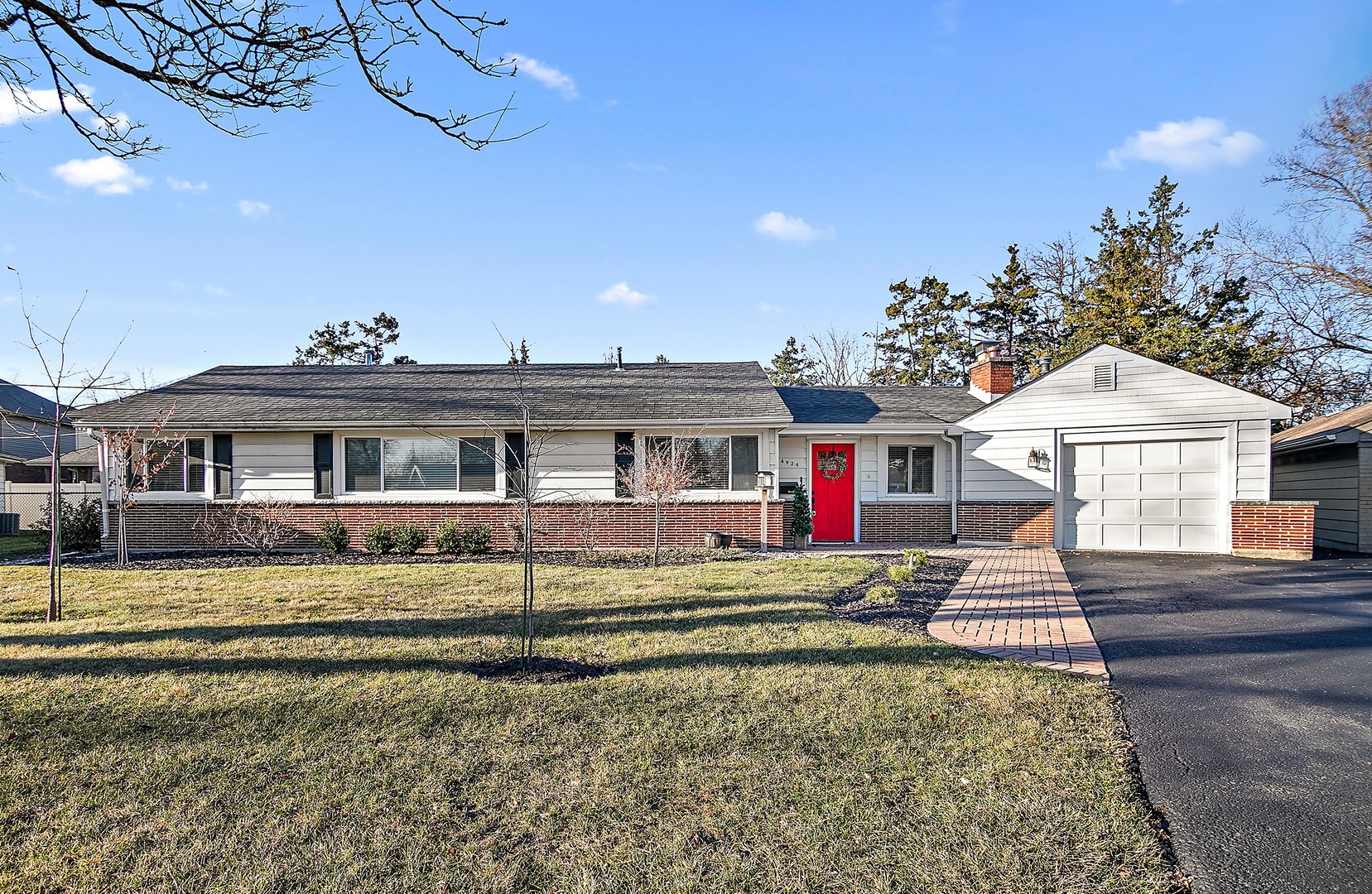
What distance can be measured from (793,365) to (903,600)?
33.3 m

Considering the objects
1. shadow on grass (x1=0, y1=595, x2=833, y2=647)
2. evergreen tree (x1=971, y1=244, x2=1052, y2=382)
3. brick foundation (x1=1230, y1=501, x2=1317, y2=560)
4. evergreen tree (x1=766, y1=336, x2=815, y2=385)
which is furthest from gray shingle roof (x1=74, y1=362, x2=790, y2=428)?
evergreen tree (x1=766, y1=336, x2=815, y2=385)

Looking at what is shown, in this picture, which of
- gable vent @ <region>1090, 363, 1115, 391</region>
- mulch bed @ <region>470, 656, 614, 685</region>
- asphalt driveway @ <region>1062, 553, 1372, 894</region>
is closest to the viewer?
asphalt driveway @ <region>1062, 553, 1372, 894</region>

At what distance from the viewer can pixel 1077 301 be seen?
26484 mm

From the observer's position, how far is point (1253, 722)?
171 inches

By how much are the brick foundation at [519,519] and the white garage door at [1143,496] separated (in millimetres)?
5865

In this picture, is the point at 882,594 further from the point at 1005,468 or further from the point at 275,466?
the point at 275,466

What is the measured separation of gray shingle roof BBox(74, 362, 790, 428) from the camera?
13.8 m

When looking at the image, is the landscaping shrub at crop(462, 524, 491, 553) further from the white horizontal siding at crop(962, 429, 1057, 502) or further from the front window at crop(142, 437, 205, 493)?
the white horizontal siding at crop(962, 429, 1057, 502)

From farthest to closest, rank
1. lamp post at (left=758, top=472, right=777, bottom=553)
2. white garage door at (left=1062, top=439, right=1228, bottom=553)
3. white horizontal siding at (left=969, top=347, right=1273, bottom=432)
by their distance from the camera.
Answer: lamp post at (left=758, top=472, right=777, bottom=553) → white garage door at (left=1062, top=439, right=1228, bottom=553) → white horizontal siding at (left=969, top=347, right=1273, bottom=432)

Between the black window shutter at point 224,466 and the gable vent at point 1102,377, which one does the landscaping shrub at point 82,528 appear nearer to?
the black window shutter at point 224,466

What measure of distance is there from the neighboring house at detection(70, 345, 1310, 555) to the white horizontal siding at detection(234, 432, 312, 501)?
0.04 metres

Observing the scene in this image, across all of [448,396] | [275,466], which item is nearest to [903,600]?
[448,396]

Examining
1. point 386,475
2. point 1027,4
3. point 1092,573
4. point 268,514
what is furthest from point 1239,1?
point 268,514

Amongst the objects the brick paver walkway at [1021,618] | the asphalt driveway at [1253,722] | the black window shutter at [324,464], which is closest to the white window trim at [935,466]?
the brick paver walkway at [1021,618]
